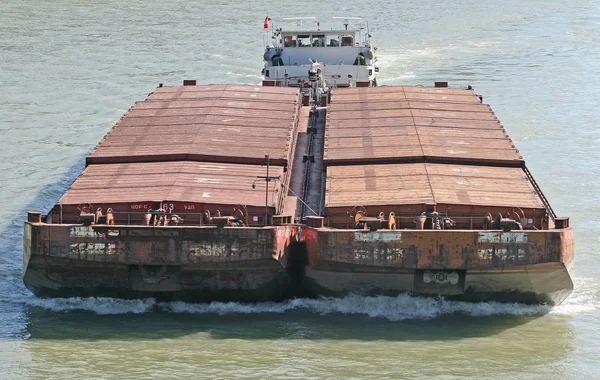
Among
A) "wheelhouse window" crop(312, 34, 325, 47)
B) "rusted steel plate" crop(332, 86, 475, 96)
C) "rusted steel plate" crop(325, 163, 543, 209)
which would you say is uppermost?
"wheelhouse window" crop(312, 34, 325, 47)

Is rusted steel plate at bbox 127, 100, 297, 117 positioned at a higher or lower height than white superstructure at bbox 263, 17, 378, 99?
lower

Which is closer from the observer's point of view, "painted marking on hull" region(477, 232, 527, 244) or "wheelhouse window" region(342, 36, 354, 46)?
"painted marking on hull" region(477, 232, 527, 244)

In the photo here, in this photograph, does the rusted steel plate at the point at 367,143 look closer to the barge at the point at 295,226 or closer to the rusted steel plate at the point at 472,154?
the barge at the point at 295,226

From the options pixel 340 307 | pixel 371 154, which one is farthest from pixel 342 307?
pixel 371 154

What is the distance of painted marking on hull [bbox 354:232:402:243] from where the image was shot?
2231cm

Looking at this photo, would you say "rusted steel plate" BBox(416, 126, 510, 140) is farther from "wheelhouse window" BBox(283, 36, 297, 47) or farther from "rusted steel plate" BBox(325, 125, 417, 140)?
"wheelhouse window" BBox(283, 36, 297, 47)

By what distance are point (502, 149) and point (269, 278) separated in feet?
25.6

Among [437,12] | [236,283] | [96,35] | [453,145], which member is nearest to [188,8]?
[96,35]

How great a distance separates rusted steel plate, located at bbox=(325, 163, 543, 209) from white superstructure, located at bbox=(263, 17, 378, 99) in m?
14.9

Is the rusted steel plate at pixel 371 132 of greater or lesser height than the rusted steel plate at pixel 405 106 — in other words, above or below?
below

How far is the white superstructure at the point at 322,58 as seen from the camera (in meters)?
41.2

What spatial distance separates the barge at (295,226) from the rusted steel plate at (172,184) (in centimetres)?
5

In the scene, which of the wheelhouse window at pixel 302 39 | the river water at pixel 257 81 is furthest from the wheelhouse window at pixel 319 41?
the river water at pixel 257 81

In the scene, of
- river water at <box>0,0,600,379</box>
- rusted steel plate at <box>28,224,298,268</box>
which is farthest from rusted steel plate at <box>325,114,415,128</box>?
rusted steel plate at <box>28,224,298,268</box>
